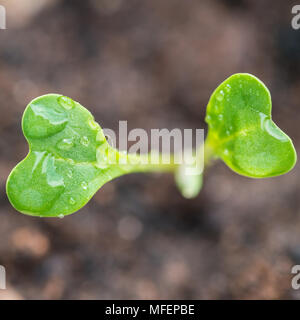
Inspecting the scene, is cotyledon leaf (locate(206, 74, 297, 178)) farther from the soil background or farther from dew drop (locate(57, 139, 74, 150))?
the soil background

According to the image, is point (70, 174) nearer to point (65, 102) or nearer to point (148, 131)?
point (65, 102)

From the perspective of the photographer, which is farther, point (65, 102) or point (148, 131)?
point (148, 131)

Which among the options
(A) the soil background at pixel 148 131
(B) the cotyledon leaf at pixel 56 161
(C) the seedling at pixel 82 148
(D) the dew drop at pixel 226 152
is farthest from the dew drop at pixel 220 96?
(A) the soil background at pixel 148 131

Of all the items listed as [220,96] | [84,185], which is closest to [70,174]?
[84,185]

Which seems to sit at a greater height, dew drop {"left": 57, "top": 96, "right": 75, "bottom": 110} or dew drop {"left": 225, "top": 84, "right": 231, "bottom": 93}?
dew drop {"left": 225, "top": 84, "right": 231, "bottom": 93}

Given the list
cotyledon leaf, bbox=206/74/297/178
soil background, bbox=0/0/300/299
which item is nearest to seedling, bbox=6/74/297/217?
cotyledon leaf, bbox=206/74/297/178
